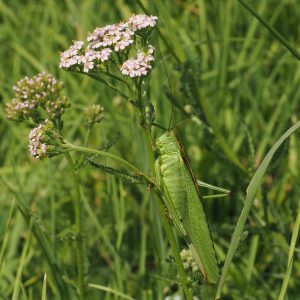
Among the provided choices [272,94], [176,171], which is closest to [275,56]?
[272,94]

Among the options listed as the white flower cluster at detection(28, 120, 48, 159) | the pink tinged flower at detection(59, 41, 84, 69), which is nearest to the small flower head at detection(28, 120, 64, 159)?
the white flower cluster at detection(28, 120, 48, 159)

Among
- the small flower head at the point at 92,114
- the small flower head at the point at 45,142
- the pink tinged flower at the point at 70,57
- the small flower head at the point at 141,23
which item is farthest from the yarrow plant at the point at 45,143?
the small flower head at the point at 92,114

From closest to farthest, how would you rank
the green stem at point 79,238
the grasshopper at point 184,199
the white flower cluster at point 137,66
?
1. the white flower cluster at point 137,66
2. the grasshopper at point 184,199
3. the green stem at point 79,238

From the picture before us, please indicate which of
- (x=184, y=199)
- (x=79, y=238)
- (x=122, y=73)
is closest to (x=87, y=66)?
(x=122, y=73)

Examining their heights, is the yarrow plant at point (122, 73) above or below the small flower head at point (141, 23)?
below

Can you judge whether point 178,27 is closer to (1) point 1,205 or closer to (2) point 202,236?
(1) point 1,205

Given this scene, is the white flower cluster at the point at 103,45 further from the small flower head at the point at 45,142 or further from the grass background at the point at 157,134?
the grass background at the point at 157,134

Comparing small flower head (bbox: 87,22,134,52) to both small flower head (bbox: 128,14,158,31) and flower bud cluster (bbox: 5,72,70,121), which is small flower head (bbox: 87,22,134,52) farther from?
flower bud cluster (bbox: 5,72,70,121)
